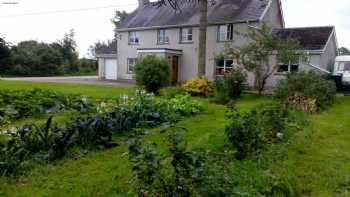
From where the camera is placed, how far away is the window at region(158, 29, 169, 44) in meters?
29.1

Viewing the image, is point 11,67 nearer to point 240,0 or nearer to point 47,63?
point 47,63

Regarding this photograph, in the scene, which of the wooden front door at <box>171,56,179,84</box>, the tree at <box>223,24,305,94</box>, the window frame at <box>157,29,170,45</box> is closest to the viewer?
the tree at <box>223,24,305,94</box>

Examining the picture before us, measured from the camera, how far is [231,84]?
688 inches

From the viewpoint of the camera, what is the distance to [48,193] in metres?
4.46

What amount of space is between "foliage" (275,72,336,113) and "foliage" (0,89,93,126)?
7247 millimetres

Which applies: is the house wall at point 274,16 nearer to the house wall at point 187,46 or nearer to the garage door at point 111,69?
the house wall at point 187,46

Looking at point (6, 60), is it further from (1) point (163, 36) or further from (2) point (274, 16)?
(2) point (274, 16)

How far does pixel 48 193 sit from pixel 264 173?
2881mm

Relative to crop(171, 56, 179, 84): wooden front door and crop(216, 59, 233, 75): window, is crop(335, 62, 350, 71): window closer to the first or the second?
crop(216, 59, 233, 75): window

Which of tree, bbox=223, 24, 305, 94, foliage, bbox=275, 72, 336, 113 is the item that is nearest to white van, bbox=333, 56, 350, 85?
tree, bbox=223, 24, 305, 94

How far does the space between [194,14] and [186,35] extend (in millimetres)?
1741

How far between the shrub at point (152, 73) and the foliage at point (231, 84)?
2736 millimetres

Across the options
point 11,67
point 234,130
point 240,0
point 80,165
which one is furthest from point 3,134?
point 11,67

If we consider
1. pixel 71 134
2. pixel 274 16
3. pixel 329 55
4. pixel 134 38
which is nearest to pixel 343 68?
pixel 329 55
